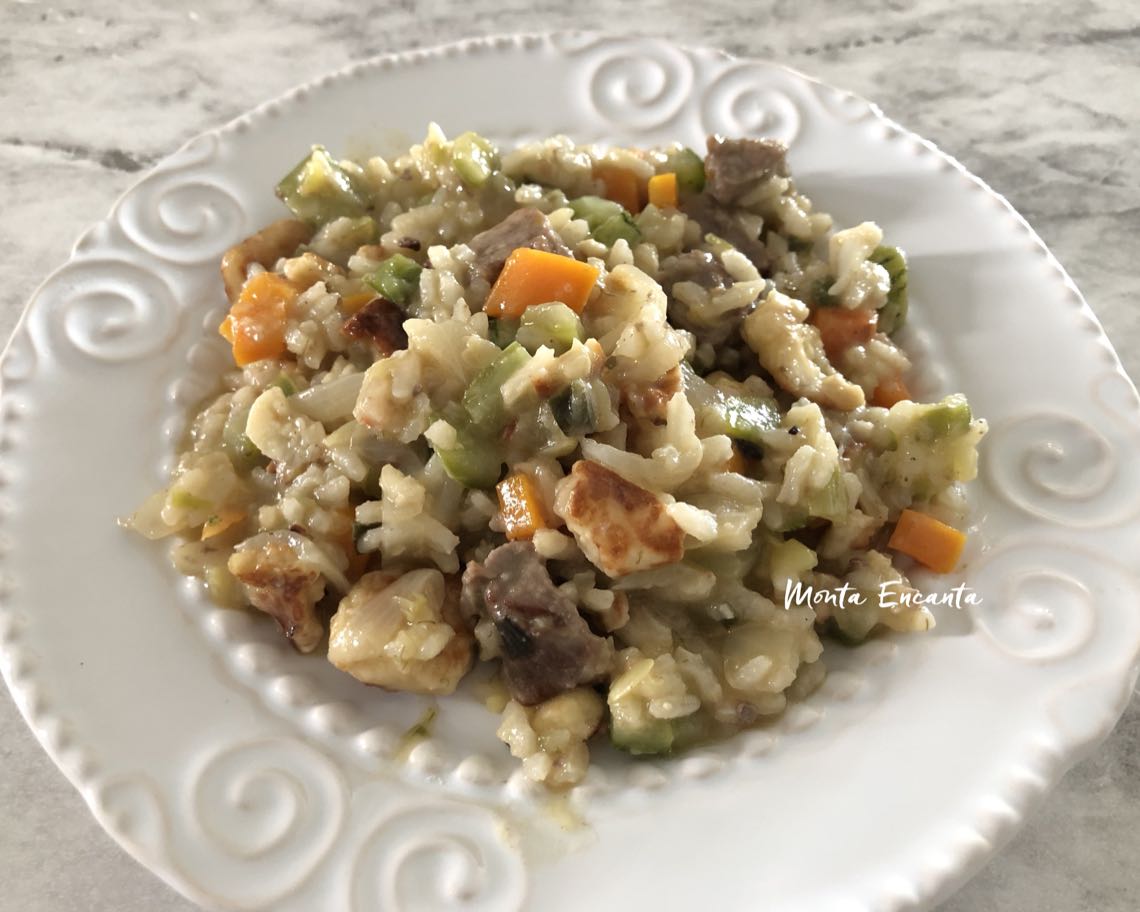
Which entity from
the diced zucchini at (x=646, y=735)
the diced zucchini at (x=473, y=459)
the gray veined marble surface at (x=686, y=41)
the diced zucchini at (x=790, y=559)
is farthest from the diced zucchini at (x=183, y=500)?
the gray veined marble surface at (x=686, y=41)

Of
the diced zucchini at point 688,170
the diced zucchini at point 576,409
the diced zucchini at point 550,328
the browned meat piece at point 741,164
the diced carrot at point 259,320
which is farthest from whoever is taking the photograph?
the diced zucchini at point 688,170

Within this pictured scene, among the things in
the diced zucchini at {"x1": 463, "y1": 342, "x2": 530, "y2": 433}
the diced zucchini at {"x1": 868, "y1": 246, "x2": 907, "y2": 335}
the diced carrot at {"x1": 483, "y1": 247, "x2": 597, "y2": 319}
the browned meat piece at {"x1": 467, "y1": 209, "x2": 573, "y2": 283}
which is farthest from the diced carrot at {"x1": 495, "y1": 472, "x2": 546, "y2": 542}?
the diced zucchini at {"x1": 868, "y1": 246, "x2": 907, "y2": 335}

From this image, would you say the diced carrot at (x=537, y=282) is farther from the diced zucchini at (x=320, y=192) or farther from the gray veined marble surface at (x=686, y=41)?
the gray veined marble surface at (x=686, y=41)

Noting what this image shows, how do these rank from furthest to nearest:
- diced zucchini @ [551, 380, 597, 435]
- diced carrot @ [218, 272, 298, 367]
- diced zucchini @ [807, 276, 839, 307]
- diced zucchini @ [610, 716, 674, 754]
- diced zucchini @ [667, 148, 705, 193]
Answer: diced zucchini @ [667, 148, 705, 193]
diced zucchini @ [807, 276, 839, 307]
diced carrot @ [218, 272, 298, 367]
diced zucchini @ [551, 380, 597, 435]
diced zucchini @ [610, 716, 674, 754]

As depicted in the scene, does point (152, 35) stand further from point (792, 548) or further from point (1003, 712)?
point (1003, 712)

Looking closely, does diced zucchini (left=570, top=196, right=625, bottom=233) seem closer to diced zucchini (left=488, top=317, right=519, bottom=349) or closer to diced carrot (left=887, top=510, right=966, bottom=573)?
diced zucchini (left=488, top=317, right=519, bottom=349)

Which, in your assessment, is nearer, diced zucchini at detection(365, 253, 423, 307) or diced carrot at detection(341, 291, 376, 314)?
diced zucchini at detection(365, 253, 423, 307)

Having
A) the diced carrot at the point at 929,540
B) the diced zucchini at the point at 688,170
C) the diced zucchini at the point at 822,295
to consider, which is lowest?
the diced carrot at the point at 929,540

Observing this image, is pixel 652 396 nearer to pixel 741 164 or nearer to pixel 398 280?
pixel 398 280
